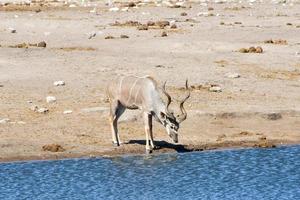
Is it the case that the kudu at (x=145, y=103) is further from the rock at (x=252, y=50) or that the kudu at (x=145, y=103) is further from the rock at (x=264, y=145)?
the rock at (x=252, y=50)

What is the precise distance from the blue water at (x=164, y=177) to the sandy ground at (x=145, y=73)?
104 centimetres

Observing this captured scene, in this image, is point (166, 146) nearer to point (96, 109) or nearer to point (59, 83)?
point (96, 109)

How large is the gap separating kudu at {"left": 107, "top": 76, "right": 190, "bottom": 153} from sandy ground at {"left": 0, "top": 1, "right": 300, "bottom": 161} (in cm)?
57

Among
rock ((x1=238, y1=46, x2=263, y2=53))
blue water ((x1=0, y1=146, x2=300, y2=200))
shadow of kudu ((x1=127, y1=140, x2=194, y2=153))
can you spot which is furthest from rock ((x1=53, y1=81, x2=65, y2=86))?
rock ((x1=238, y1=46, x2=263, y2=53))

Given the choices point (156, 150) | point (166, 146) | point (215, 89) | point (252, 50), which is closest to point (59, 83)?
point (215, 89)

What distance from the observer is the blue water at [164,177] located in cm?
2003

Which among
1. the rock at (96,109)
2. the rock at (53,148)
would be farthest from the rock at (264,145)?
the rock at (53,148)

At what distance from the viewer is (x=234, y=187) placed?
2059cm

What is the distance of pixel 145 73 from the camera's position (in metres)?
33.8

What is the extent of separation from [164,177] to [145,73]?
1266cm

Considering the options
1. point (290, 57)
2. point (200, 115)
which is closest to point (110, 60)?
point (290, 57)

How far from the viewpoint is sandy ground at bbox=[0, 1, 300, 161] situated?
2555 centimetres

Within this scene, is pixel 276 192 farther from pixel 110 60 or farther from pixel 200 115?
pixel 110 60

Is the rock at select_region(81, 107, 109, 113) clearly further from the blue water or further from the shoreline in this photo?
the blue water
